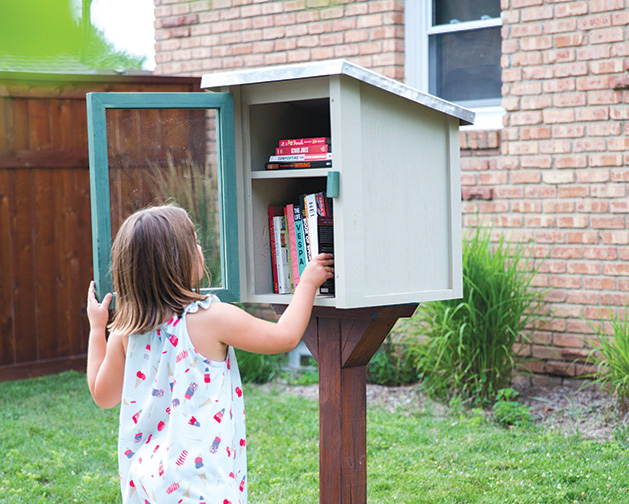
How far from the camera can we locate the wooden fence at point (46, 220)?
5.77 metres

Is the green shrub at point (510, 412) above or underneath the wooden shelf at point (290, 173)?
underneath

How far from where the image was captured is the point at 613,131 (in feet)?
15.3

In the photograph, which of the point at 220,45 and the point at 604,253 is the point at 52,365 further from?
the point at 604,253

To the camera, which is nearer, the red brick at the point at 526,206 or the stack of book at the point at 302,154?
the stack of book at the point at 302,154

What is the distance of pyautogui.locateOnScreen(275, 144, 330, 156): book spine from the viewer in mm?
2432

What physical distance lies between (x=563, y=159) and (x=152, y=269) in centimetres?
342

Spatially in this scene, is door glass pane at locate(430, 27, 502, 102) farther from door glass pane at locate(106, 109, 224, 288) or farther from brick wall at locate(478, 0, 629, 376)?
door glass pane at locate(106, 109, 224, 288)

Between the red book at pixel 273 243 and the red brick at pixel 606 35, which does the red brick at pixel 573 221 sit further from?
the red book at pixel 273 243

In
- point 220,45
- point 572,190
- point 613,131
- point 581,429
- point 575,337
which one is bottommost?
point 581,429

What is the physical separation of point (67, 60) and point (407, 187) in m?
1.86

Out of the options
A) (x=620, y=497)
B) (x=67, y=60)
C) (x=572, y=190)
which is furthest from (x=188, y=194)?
(x=572, y=190)

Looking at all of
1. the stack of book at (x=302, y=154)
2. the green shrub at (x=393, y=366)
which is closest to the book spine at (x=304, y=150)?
the stack of book at (x=302, y=154)

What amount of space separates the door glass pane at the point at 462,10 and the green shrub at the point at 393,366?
2.17 metres

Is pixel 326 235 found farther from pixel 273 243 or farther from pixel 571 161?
pixel 571 161
